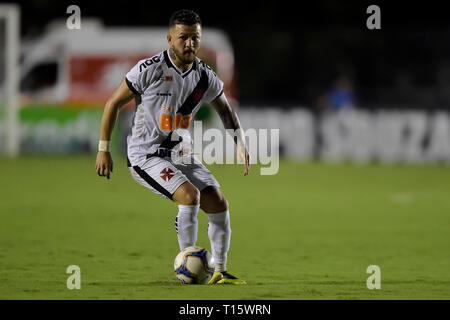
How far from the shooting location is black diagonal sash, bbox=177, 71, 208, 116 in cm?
790

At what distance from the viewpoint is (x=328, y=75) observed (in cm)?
3172

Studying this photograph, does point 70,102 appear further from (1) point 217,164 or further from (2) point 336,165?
(2) point 336,165

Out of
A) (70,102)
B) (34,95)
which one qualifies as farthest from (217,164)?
(34,95)

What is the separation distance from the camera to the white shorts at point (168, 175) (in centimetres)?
773

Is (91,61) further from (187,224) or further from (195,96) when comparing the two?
(187,224)

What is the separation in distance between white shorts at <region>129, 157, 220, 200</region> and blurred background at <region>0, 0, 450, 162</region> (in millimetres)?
15303

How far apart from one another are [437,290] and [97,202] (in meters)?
8.24

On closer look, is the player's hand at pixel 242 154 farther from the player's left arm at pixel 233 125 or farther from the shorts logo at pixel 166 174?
the shorts logo at pixel 166 174

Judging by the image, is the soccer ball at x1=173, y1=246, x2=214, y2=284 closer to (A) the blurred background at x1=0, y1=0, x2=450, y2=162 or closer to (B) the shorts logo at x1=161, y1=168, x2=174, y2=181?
(B) the shorts logo at x1=161, y1=168, x2=174, y2=181

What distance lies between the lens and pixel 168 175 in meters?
7.75

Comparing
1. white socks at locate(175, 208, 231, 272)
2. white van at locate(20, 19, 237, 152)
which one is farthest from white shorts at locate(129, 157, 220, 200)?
white van at locate(20, 19, 237, 152)

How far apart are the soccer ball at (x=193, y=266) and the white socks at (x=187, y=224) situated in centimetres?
9

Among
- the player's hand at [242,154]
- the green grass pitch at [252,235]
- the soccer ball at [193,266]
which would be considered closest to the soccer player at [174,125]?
the soccer ball at [193,266]
